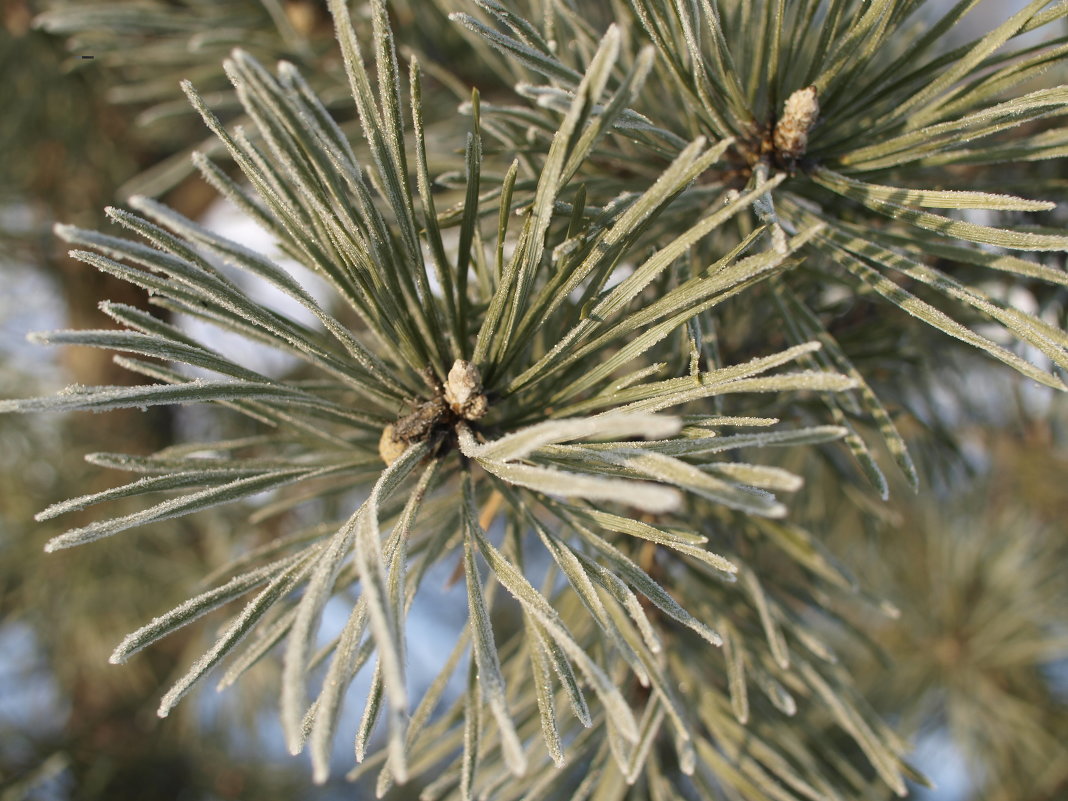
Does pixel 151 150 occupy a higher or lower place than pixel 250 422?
higher

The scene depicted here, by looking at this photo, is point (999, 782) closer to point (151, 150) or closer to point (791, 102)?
point (791, 102)

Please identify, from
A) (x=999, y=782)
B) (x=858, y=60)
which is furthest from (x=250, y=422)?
(x=999, y=782)

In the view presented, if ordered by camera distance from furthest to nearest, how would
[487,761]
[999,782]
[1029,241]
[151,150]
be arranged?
[151,150], [999,782], [487,761], [1029,241]

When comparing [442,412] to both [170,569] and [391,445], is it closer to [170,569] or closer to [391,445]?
[391,445]

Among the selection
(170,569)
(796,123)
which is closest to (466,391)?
(796,123)

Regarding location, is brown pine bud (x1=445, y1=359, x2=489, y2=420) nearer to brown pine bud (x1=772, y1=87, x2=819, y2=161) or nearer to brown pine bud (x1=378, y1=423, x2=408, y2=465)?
brown pine bud (x1=378, y1=423, x2=408, y2=465)

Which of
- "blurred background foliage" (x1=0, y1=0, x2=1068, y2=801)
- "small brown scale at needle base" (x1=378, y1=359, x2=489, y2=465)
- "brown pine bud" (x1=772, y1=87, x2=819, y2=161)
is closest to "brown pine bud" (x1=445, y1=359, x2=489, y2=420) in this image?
"small brown scale at needle base" (x1=378, y1=359, x2=489, y2=465)
